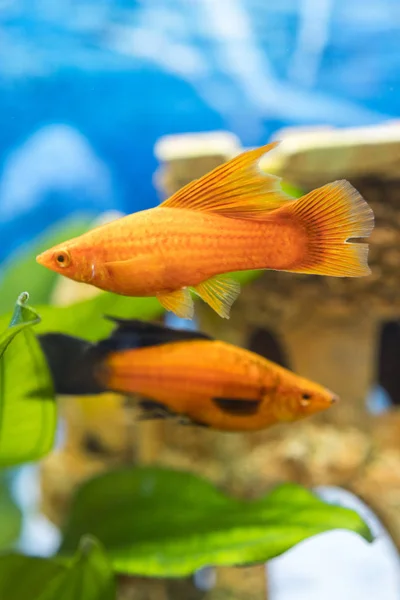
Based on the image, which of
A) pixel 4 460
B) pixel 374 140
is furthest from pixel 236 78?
pixel 4 460

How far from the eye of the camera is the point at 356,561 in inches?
35.0

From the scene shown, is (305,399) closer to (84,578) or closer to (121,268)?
(121,268)

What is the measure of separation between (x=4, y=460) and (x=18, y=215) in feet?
2.23

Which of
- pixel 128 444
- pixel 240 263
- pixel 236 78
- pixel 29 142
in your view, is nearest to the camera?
pixel 240 263

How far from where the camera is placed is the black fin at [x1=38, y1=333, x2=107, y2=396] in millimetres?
517

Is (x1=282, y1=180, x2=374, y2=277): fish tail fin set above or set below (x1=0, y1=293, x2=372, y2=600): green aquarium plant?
above

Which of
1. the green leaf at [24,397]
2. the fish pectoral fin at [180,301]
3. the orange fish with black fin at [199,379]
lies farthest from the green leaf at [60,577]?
the fish pectoral fin at [180,301]

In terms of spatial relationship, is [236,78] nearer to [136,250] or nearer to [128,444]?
[136,250]

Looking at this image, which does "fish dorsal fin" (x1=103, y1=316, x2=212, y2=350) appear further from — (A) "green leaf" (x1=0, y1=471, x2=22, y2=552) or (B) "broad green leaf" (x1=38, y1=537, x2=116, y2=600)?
(A) "green leaf" (x1=0, y1=471, x2=22, y2=552)

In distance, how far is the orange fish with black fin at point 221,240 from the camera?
Result: 0.38 metres

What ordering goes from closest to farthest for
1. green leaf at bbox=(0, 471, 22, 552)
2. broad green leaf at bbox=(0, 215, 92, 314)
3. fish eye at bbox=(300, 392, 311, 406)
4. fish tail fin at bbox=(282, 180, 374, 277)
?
fish tail fin at bbox=(282, 180, 374, 277) → fish eye at bbox=(300, 392, 311, 406) → broad green leaf at bbox=(0, 215, 92, 314) → green leaf at bbox=(0, 471, 22, 552)

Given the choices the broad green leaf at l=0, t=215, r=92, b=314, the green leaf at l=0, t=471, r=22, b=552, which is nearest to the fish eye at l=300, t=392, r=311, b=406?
the broad green leaf at l=0, t=215, r=92, b=314

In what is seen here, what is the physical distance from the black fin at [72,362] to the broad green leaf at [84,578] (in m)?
0.19

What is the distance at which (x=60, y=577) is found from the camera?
64 centimetres
